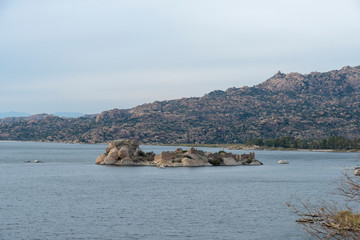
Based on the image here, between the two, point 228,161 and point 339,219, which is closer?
point 339,219

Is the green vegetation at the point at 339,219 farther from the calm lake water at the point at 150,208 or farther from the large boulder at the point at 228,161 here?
the large boulder at the point at 228,161

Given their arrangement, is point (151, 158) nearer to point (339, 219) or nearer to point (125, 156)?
point (125, 156)

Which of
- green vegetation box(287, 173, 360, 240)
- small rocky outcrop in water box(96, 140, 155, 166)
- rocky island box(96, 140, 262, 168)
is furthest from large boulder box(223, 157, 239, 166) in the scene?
green vegetation box(287, 173, 360, 240)

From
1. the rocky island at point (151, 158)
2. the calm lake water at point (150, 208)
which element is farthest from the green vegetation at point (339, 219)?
the rocky island at point (151, 158)

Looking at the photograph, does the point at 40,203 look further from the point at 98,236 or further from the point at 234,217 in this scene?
the point at 234,217

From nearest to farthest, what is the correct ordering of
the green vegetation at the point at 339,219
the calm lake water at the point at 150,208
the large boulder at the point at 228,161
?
the green vegetation at the point at 339,219 < the calm lake water at the point at 150,208 < the large boulder at the point at 228,161

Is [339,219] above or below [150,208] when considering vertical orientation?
above

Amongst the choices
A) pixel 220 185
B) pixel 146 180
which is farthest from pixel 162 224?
pixel 146 180

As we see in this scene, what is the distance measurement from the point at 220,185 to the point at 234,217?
114 ft

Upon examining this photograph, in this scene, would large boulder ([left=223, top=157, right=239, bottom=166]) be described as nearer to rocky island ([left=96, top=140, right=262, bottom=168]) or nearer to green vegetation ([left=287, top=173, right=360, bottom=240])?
rocky island ([left=96, top=140, right=262, bottom=168])

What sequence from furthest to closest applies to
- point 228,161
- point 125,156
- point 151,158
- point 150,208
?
1. point 228,161
2. point 151,158
3. point 125,156
4. point 150,208

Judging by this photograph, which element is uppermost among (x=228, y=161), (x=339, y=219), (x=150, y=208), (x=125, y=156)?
(x=339, y=219)

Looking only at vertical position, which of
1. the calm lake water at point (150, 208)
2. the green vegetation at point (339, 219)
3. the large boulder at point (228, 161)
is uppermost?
the green vegetation at point (339, 219)

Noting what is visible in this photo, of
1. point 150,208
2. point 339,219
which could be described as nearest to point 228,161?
point 150,208
